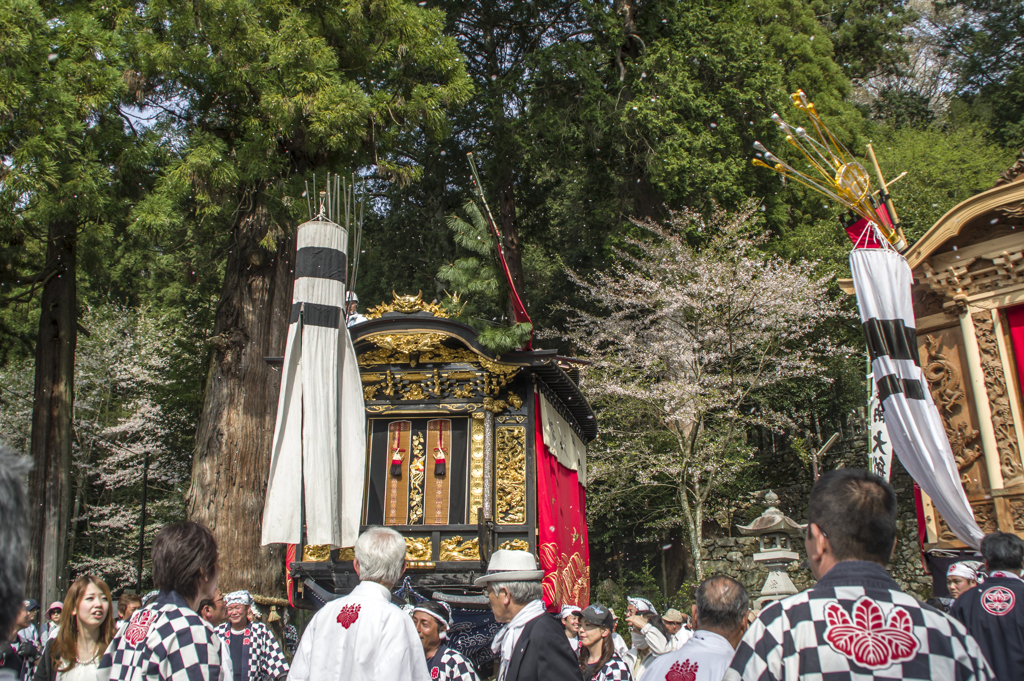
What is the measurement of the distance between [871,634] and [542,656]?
1644 mm

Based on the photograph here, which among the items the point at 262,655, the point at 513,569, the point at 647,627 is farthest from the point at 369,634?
the point at 262,655

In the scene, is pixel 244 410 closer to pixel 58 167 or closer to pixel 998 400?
pixel 58 167

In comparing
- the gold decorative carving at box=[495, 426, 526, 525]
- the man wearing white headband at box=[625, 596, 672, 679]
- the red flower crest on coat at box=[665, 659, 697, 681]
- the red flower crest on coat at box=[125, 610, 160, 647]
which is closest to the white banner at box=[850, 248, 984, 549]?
the man wearing white headband at box=[625, 596, 672, 679]

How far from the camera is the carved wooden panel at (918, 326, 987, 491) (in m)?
8.66

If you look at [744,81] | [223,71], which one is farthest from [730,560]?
[223,71]

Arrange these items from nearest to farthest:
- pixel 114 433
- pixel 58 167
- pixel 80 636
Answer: pixel 80 636 → pixel 58 167 → pixel 114 433

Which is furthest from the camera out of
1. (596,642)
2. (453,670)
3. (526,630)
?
(596,642)

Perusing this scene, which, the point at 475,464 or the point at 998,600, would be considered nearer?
the point at 998,600

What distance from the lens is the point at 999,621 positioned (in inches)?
168

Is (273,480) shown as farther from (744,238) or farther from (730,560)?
(744,238)

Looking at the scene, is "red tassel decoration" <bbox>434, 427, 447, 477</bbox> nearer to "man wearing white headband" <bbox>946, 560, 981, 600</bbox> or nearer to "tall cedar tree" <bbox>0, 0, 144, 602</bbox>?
"tall cedar tree" <bbox>0, 0, 144, 602</bbox>

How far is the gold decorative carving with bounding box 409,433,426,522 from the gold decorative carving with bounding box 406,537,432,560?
266mm

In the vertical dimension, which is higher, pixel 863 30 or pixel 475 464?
pixel 863 30

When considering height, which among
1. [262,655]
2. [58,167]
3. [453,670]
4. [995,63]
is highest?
[995,63]
